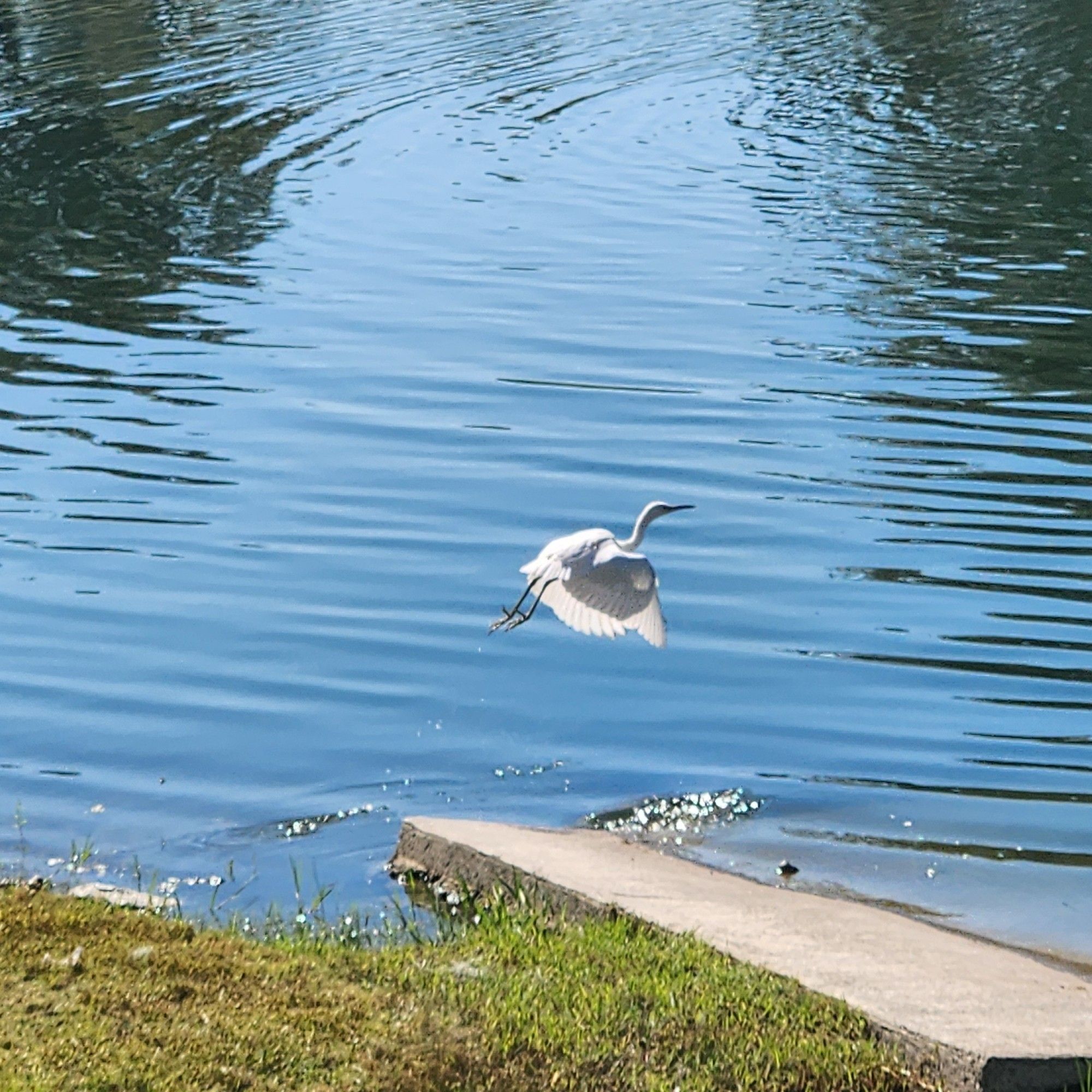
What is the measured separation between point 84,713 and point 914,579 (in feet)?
13.4

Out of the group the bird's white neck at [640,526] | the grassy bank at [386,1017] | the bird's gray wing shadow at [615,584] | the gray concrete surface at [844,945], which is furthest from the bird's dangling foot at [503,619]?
the grassy bank at [386,1017]

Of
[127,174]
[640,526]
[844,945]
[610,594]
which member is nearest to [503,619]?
[610,594]

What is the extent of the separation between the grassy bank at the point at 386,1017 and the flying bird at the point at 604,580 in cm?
206

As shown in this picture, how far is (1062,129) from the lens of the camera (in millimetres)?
21891

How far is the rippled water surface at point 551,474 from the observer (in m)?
8.39

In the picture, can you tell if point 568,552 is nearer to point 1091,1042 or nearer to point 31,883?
point 31,883

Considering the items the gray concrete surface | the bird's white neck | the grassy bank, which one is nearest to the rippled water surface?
the gray concrete surface

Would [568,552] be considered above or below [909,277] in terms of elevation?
above

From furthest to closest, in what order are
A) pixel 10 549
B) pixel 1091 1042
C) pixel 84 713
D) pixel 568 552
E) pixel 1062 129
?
pixel 1062 129 < pixel 10 549 < pixel 84 713 < pixel 568 552 < pixel 1091 1042

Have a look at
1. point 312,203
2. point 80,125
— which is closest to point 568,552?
point 312,203

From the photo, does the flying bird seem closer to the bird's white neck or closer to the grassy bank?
the bird's white neck

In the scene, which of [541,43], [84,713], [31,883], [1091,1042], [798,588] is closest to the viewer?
[1091,1042]

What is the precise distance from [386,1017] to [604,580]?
2.88 metres

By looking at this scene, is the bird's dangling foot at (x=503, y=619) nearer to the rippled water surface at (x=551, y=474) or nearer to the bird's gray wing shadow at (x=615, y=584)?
the rippled water surface at (x=551, y=474)
